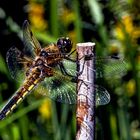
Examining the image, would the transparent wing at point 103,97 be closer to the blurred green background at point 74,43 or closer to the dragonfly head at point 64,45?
the dragonfly head at point 64,45

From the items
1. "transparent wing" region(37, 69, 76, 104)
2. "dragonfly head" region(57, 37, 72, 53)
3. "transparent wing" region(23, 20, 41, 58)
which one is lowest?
"transparent wing" region(37, 69, 76, 104)

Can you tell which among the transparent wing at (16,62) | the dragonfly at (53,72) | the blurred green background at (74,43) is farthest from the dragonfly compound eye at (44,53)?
the blurred green background at (74,43)

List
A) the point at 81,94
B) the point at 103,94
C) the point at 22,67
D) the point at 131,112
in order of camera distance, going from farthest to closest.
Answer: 1. the point at 131,112
2. the point at 22,67
3. the point at 103,94
4. the point at 81,94

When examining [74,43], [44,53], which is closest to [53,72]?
[44,53]

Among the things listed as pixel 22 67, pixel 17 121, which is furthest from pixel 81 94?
pixel 17 121

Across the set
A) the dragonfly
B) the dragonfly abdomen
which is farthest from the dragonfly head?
the dragonfly abdomen

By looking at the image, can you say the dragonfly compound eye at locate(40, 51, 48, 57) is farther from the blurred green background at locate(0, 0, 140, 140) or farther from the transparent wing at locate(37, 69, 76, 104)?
the blurred green background at locate(0, 0, 140, 140)

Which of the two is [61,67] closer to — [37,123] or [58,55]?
[58,55]
